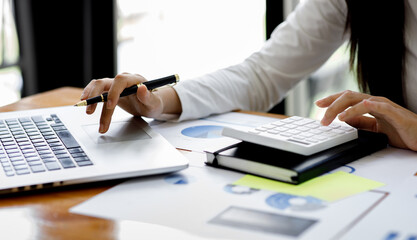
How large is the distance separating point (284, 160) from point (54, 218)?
1.06ft

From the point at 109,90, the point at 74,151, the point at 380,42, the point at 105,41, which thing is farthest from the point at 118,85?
the point at 105,41

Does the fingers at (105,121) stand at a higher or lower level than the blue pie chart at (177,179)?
higher

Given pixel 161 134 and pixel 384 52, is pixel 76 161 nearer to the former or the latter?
pixel 161 134

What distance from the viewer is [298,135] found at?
0.81 metres

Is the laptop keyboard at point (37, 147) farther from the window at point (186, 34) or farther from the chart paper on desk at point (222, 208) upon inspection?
the window at point (186, 34)

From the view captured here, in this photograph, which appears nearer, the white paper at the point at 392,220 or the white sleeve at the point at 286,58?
the white paper at the point at 392,220

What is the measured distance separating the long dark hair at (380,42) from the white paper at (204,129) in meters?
0.25

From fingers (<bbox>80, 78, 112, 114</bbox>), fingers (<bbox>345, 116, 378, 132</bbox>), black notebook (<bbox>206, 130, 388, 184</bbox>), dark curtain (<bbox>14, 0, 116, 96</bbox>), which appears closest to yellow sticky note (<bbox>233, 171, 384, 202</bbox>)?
black notebook (<bbox>206, 130, 388, 184</bbox>)

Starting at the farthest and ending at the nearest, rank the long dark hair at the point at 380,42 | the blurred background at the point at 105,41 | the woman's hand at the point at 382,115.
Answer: the blurred background at the point at 105,41, the long dark hair at the point at 380,42, the woman's hand at the point at 382,115

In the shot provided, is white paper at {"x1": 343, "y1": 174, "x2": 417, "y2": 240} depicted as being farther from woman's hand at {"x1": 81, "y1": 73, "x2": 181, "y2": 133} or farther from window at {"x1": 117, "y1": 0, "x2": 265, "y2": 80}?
window at {"x1": 117, "y1": 0, "x2": 265, "y2": 80}

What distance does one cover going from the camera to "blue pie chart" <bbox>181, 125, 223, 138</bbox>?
0.98 metres

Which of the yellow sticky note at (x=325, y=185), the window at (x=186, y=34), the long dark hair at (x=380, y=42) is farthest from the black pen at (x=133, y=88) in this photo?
the window at (x=186, y=34)

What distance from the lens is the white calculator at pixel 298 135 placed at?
0.77m

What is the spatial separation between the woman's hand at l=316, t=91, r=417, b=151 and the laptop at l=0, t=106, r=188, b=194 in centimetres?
29
